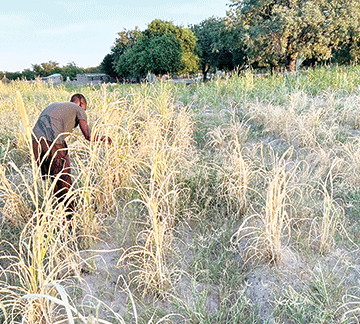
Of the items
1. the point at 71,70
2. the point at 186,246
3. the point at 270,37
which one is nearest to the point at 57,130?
the point at 186,246

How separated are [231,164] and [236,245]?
3.46 feet

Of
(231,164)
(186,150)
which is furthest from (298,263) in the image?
(186,150)

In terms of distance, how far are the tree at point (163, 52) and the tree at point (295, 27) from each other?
239 inches

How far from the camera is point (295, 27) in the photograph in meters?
15.9

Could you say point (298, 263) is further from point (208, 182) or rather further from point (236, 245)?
point (208, 182)

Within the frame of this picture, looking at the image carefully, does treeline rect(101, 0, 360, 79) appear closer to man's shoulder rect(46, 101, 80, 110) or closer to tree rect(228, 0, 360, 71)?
tree rect(228, 0, 360, 71)

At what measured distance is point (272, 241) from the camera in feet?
7.06

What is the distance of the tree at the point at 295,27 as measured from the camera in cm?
1617

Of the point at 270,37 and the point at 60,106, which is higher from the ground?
the point at 270,37

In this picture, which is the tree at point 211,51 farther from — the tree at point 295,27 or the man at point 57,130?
the man at point 57,130

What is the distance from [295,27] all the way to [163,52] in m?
10.0

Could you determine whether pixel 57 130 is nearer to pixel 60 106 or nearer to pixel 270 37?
pixel 60 106

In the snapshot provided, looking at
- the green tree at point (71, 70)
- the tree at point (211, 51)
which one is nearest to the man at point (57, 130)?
the tree at point (211, 51)

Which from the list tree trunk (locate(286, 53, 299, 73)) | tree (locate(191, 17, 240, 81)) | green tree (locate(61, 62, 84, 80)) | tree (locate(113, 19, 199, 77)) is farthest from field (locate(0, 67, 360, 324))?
green tree (locate(61, 62, 84, 80))
